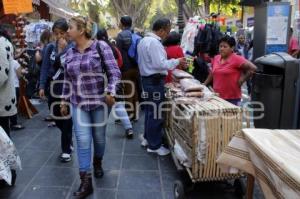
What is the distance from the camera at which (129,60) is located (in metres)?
6.64

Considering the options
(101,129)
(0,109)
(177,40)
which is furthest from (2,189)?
(177,40)

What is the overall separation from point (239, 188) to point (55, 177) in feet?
7.03

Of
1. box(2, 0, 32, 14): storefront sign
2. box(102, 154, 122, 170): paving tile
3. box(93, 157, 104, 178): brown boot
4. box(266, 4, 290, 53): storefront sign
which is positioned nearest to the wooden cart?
box(93, 157, 104, 178): brown boot

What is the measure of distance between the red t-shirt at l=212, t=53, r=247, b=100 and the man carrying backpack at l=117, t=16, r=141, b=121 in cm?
225

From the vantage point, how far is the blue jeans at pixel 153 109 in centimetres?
474

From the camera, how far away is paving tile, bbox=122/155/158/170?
4637 mm

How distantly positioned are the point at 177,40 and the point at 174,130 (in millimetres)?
1724

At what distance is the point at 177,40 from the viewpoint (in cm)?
554

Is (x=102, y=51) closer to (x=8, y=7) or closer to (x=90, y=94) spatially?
(x=90, y=94)

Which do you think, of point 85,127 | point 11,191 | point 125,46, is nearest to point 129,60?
point 125,46

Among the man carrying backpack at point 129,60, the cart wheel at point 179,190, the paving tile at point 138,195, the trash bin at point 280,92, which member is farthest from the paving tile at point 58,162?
the trash bin at point 280,92

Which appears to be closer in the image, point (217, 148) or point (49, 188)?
point (217, 148)

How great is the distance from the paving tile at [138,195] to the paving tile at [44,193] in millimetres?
604

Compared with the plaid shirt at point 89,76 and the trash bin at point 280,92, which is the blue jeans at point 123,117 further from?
the trash bin at point 280,92
